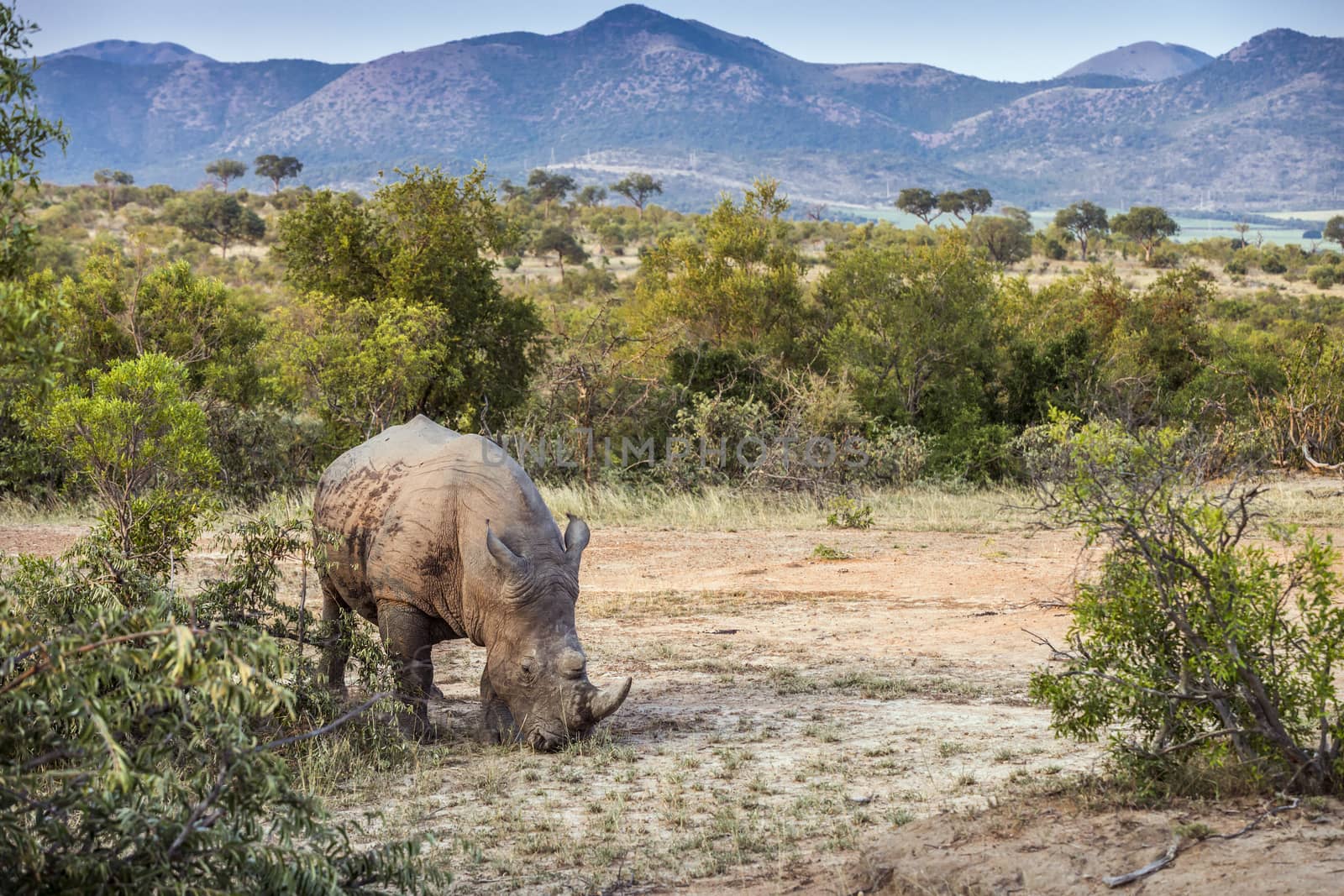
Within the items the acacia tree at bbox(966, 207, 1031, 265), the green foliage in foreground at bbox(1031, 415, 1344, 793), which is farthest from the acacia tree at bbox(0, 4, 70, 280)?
the acacia tree at bbox(966, 207, 1031, 265)

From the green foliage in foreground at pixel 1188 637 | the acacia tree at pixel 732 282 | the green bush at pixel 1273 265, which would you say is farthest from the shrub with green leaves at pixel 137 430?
the green bush at pixel 1273 265

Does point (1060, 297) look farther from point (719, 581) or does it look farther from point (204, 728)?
point (204, 728)

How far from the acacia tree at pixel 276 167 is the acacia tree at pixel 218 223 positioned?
83.0 feet

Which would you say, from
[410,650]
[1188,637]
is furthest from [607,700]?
[1188,637]

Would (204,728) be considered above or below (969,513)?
above

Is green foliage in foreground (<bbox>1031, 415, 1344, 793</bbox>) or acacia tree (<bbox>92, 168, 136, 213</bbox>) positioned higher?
acacia tree (<bbox>92, 168, 136, 213</bbox>)

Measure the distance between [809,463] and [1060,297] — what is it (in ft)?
45.5

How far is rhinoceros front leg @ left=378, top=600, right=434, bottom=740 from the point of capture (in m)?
8.20

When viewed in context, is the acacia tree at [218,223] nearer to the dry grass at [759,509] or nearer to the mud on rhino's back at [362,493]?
the dry grass at [759,509]

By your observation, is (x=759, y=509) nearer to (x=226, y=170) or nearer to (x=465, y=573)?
(x=465, y=573)

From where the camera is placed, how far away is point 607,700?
24.8ft

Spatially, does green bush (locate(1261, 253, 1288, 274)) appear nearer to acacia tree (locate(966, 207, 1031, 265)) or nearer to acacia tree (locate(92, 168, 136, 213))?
acacia tree (locate(966, 207, 1031, 265))

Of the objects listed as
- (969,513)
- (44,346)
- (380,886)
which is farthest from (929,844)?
(969,513)

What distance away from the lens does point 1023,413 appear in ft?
80.1
